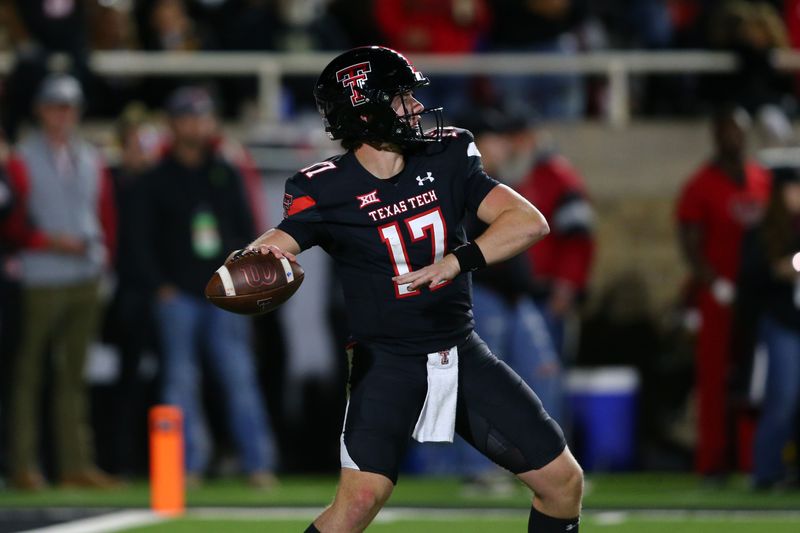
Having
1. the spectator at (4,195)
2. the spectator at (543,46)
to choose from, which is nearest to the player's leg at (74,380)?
the spectator at (4,195)

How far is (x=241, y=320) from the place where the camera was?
11.2 m

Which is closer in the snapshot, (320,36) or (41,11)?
(41,11)

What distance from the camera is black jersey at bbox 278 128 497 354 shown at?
6016 millimetres

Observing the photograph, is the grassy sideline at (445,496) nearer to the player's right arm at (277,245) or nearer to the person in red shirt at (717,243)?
the person in red shirt at (717,243)

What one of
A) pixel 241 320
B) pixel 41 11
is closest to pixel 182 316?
pixel 241 320

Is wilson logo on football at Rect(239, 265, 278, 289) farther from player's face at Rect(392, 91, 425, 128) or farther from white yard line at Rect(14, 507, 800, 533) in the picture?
white yard line at Rect(14, 507, 800, 533)

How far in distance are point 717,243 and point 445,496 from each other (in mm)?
2450

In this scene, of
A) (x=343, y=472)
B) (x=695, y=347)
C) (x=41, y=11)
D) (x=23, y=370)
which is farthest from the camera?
(x=41, y=11)

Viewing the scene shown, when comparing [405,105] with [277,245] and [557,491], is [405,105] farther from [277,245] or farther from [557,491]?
[557,491]

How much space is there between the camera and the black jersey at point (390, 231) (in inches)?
237

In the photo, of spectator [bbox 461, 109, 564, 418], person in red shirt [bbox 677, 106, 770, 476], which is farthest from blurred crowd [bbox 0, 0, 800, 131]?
Result: spectator [bbox 461, 109, 564, 418]

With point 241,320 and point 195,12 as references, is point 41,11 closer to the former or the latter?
point 195,12

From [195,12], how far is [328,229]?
8536 millimetres

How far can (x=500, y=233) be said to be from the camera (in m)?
5.92
